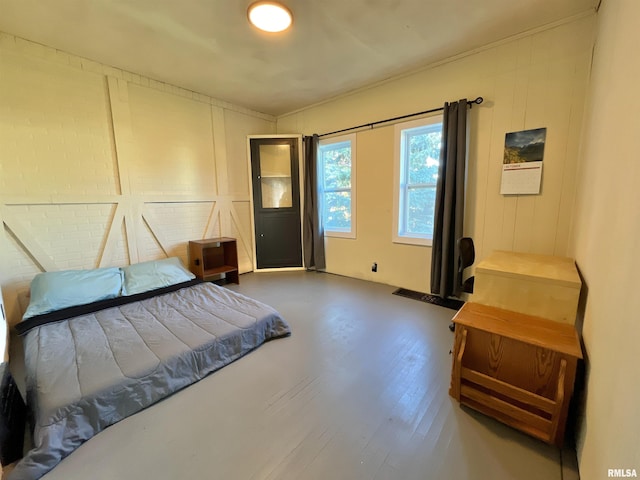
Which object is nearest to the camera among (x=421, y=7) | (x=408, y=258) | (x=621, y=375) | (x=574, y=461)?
(x=621, y=375)

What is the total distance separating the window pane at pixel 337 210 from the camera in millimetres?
4262

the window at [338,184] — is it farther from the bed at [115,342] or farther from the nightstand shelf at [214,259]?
the bed at [115,342]

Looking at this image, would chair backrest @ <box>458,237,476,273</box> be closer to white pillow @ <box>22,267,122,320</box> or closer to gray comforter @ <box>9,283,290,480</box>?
gray comforter @ <box>9,283,290,480</box>

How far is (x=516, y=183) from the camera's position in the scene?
263cm

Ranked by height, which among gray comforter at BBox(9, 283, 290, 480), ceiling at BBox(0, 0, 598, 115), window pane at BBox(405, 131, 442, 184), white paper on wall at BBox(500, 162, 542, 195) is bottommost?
gray comforter at BBox(9, 283, 290, 480)

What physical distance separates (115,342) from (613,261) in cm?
297

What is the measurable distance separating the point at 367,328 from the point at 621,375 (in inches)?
72.8

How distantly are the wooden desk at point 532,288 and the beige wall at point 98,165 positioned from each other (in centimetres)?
374

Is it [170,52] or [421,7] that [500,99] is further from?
[170,52]

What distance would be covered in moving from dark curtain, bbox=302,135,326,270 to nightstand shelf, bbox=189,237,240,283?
4.04ft

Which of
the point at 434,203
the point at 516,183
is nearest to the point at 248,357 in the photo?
the point at 434,203

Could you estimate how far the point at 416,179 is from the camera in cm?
347

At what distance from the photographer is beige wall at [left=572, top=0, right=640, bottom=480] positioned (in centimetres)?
83
